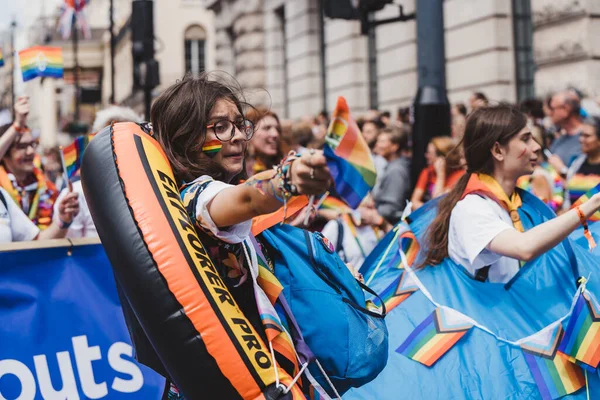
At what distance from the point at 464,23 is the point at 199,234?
11002 mm

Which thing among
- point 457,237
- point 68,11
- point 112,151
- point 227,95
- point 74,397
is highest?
point 68,11

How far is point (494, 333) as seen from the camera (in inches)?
148

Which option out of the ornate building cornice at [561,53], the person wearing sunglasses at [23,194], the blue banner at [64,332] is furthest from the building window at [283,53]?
the blue banner at [64,332]

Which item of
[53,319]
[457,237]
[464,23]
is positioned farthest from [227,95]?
[464,23]

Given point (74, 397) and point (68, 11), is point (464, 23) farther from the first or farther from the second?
point (68, 11)

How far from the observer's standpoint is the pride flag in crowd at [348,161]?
6.57 ft

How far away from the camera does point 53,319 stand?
13.8 feet

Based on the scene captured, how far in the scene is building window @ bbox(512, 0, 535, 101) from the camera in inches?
491

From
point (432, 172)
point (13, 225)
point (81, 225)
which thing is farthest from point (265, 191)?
point (432, 172)

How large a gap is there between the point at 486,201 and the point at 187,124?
5.46 ft

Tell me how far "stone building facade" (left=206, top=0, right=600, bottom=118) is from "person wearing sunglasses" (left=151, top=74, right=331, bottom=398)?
4.85 meters

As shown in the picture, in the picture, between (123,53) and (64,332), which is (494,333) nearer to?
(64,332)

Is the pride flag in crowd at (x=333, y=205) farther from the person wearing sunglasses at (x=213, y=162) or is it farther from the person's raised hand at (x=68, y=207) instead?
the person wearing sunglasses at (x=213, y=162)

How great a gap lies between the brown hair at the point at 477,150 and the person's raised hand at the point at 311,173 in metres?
2.07
